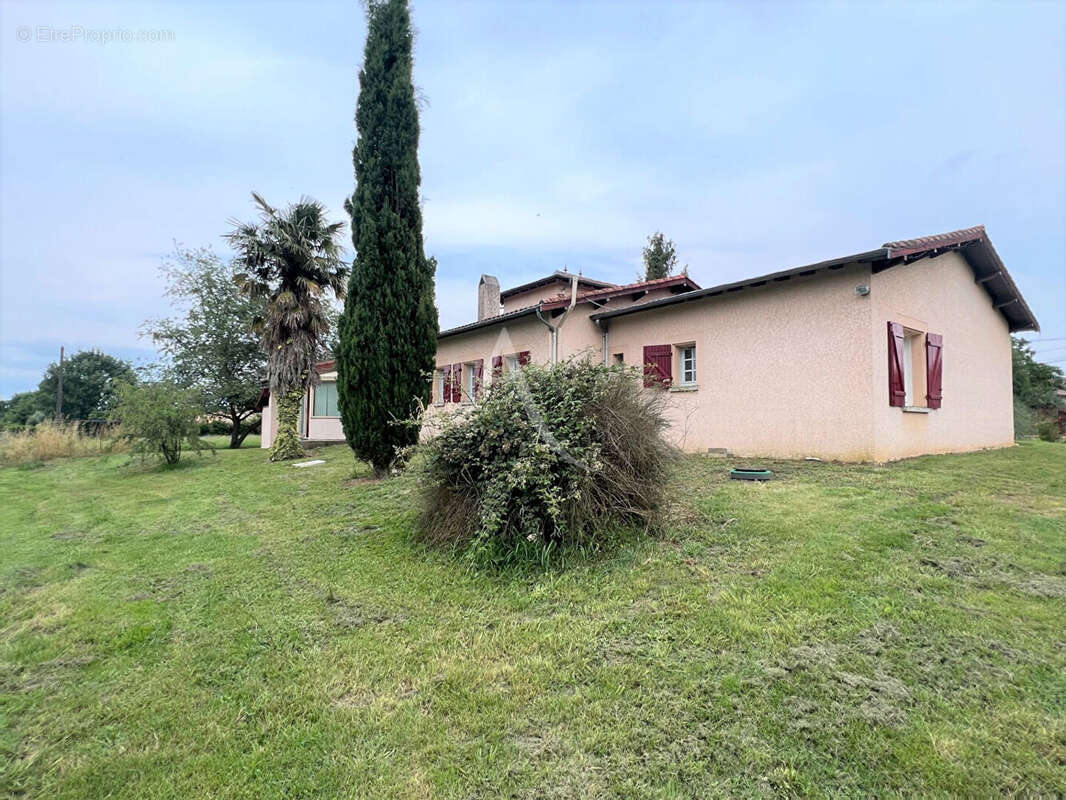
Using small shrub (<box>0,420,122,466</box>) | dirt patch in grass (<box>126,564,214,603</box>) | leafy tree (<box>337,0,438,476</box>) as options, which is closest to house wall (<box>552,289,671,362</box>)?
leafy tree (<box>337,0,438,476</box>)

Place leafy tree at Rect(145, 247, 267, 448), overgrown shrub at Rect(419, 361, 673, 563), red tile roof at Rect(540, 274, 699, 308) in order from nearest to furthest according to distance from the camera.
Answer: overgrown shrub at Rect(419, 361, 673, 563)
red tile roof at Rect(540, 274, 699, 308)
leafy tree at Rect(145, 247, 267, 448)

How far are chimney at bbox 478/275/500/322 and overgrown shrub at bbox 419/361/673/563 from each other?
41.0ft

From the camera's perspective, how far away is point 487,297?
17.0 m

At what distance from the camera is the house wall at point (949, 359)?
28.2ft

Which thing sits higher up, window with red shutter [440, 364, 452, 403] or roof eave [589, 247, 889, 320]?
roof eave [589, 247, 889, 320]

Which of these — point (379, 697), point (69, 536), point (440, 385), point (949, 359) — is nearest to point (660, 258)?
point (440, 385)

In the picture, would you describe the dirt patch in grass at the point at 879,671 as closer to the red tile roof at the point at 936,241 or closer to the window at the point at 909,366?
the red tile roof at the point at 936,241

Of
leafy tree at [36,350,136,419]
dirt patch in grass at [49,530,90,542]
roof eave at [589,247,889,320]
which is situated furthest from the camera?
leafy tree at [36,350,136,419]

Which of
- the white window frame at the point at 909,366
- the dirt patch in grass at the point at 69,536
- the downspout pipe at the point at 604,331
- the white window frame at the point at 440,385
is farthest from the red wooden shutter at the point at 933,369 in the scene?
the dirt patch in grass at the point at 69,536

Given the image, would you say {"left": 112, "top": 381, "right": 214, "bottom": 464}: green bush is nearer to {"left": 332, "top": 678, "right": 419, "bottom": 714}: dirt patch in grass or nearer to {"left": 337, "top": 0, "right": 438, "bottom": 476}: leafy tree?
{"left": 337, "top": 0, "right": 438, "bottom": 476}: leafy tree

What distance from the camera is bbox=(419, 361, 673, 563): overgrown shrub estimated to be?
158 inches

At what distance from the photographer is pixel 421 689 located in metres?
2.48

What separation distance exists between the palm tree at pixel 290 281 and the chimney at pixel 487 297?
15.8 feet

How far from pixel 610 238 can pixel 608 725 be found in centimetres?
1963
